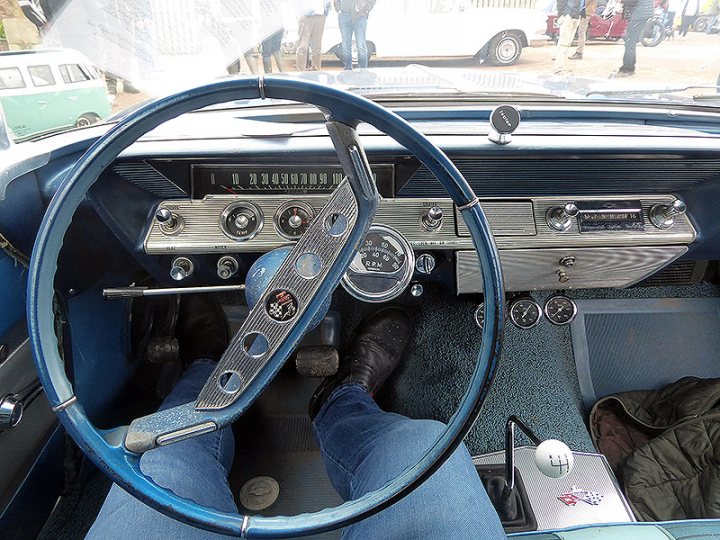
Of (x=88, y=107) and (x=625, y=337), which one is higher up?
(x=88, y=107)

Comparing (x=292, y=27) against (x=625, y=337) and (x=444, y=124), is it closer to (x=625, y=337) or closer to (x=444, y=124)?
(x=444, y=124)

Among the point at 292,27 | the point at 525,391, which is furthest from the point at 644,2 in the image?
the point at 525,391

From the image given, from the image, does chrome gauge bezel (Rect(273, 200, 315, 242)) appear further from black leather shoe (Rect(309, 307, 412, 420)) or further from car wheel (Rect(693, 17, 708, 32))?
car wheel (Rect(693, 17, 708, 32))

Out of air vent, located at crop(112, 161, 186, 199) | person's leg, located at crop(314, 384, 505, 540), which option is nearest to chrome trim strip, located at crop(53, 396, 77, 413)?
person's leg, located at crop(314, 384, 505, 540)

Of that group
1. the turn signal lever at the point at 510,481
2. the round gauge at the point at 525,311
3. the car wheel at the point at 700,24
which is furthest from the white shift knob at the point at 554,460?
the car wheel at the point at 700,24

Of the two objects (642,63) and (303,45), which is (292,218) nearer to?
(303,45)

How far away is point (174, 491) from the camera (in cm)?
93

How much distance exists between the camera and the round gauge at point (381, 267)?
126 centimetres

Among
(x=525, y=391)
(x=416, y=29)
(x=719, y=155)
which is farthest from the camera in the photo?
(x=525, y=391)

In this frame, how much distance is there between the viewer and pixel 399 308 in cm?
193

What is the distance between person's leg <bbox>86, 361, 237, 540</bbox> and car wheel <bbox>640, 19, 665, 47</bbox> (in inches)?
64.2

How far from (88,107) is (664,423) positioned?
79.1 inches

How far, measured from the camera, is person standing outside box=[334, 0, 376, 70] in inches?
55.3

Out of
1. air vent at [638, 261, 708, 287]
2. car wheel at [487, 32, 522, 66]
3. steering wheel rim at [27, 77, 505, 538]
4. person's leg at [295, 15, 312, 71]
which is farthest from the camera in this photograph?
air vent at [638, 261, 708, 287]
